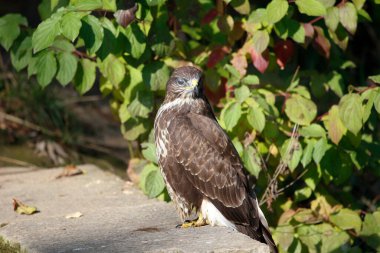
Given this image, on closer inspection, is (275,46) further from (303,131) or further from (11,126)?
(11,126)

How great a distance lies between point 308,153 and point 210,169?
0.88 m

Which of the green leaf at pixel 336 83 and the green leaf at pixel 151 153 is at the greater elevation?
the green leaf at pixel 336 83

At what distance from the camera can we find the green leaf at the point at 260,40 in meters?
5.58

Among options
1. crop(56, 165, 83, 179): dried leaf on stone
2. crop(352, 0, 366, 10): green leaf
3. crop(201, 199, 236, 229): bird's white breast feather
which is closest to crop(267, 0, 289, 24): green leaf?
crop(352, 0, 366, 10): green leaf

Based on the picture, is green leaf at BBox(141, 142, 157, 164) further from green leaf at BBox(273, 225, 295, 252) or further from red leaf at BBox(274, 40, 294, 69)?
red leaf at BBox(274, 40, 294, 69)

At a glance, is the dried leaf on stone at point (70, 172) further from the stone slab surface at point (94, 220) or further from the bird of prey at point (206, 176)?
the bird of prey at point (206, 176)

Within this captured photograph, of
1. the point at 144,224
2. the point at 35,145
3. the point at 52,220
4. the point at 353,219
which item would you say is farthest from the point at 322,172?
the point at 35,145

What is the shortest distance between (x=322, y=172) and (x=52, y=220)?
1879mm

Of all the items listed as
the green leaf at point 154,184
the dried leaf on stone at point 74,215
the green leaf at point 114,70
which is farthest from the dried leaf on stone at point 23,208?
the green leaf at point 114,70

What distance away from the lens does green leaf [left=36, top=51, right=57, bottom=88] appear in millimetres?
5359

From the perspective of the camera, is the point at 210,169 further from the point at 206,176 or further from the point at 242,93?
the point at 242,93

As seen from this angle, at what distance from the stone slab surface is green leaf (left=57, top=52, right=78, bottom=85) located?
2.84ft

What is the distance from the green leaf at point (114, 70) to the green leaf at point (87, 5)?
68 cm

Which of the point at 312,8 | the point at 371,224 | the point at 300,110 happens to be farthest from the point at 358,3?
the point at 371,224
